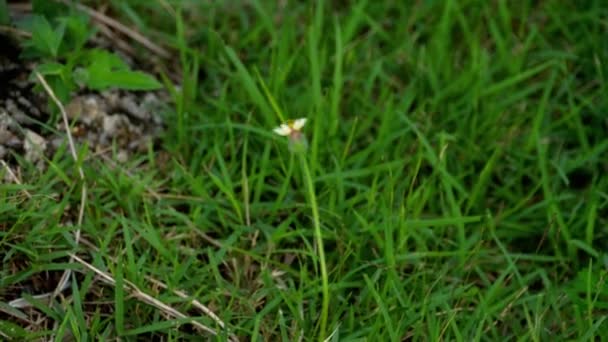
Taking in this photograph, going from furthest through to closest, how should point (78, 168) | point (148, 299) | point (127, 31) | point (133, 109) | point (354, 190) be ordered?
1. point (127, 31)
2. point (133, 109)
3. point (354, 190)
4. point (78, 168)
5. point (148, 299)

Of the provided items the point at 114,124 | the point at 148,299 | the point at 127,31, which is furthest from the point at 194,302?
the point at 127,31

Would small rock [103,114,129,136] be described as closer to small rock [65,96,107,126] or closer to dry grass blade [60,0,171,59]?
small rock [65,96,107,126]

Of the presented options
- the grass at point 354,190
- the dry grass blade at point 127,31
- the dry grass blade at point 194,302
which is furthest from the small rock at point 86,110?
the dry grass blade at point 194,302

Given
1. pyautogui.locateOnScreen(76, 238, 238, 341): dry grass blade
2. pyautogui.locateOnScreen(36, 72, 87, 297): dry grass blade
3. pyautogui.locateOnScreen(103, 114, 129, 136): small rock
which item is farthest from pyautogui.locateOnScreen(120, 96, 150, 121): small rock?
pyautogui.locateOnScreen(76, 238, 238, 341): dry grass blade

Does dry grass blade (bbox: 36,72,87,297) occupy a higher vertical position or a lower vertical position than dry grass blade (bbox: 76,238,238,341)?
higher

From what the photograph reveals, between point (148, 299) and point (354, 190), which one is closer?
point (148, 299)

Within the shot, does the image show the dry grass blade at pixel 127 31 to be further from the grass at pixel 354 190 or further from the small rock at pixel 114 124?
the small rock at pixel 114 124

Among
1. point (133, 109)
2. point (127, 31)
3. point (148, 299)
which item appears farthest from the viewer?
point (127, 31)

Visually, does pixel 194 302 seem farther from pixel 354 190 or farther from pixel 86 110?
pixel 86 110
